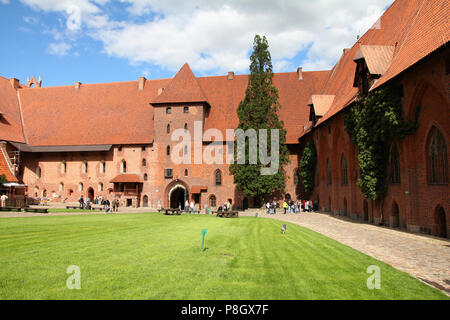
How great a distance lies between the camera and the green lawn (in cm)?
640

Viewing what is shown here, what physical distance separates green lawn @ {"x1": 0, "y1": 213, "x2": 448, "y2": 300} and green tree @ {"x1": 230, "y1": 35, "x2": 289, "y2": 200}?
22730 mm

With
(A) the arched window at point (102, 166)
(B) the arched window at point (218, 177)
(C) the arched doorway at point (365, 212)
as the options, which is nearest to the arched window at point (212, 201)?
(B) the arched window at point (218, 177)

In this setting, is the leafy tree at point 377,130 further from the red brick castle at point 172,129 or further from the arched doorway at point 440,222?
the arched doorway at point 440,222

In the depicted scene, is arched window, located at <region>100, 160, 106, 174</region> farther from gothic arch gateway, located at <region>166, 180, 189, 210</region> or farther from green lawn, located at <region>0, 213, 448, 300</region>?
green lawn, located at <region>0, 213, 448, 300</region>

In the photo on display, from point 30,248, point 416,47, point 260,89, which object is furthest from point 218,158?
point 30,248

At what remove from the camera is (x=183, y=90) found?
4312cm

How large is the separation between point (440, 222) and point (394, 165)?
488cm

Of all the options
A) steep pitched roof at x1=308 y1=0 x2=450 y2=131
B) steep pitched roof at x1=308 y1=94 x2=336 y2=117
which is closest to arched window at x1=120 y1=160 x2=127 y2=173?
steep pitched roof at x1=308 y1=94 x2=336 y2=117

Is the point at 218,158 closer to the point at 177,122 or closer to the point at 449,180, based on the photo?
the point at 177,122

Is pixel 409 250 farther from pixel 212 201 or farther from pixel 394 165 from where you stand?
pixel 212 201

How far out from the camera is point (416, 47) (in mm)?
17062

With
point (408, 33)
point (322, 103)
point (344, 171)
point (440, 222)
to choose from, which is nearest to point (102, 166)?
point (322, 103)

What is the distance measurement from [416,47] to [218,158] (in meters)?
26.9

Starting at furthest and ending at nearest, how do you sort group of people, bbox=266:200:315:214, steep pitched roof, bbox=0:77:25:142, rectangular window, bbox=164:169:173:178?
steep pitched roof, bbox=0:77:25:142, rectangular window, bbox=164:169:173:178, group of people, bbox=266:200:315:214
